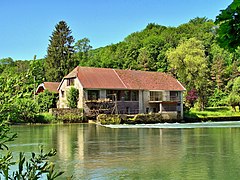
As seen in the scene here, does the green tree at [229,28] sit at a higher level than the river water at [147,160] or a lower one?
higher

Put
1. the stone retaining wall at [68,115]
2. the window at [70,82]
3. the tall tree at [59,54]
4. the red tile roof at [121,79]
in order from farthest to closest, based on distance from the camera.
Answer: the tall tree at [59,54] < the window at [70,82] < the red tile roof at [121,79] < the stone retaining wall at [68,115]

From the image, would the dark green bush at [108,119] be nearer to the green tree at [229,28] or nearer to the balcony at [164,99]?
the balcony at [164,99]

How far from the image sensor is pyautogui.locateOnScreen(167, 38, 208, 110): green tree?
53.6 m

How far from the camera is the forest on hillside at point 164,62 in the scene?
3697 mm

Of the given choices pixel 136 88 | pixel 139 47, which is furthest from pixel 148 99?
pixel 139 47

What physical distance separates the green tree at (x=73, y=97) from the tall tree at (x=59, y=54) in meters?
20.8

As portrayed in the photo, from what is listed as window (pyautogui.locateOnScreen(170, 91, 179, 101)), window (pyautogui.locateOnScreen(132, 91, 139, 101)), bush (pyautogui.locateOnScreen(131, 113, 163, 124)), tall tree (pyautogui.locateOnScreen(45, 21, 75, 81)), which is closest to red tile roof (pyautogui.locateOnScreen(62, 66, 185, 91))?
window (pyautogui.locateOnScreen(170, 91, 179, 101))

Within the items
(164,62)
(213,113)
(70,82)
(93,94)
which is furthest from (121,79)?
(164,62)

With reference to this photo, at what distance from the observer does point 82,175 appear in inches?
464

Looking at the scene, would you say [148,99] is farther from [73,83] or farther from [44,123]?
[44,123]

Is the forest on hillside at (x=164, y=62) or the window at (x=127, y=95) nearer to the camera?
the forest on hillside at (x=164, y=62)

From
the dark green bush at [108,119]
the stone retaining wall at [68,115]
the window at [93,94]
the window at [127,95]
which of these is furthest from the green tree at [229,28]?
the window at [127,95]

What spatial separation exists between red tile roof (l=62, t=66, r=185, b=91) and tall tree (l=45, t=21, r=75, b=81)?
1758cm

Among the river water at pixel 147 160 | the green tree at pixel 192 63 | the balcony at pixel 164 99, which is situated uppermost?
the green tree at pixel 192 63
